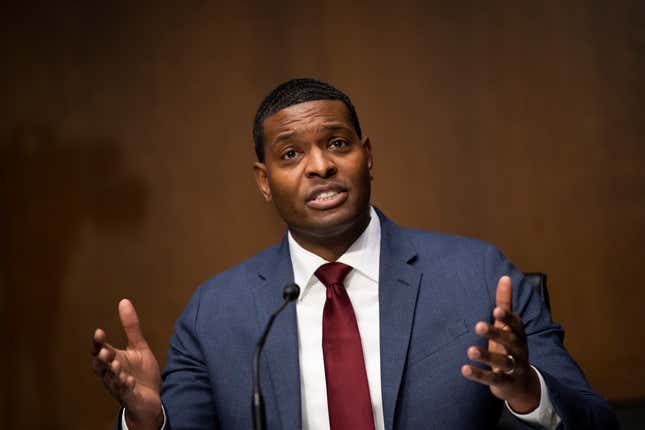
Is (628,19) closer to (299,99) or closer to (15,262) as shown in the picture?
(299,99)

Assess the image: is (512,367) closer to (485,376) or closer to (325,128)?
(485,376)

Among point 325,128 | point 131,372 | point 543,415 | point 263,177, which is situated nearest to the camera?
point 543,415

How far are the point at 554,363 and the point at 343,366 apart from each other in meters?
0.47

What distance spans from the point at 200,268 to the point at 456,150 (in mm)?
1182

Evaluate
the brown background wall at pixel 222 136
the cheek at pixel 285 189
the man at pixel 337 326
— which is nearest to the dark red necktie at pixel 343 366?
the man at pixel 337 326

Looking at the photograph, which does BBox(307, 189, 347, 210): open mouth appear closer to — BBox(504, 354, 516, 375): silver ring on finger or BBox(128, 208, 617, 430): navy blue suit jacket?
Result: BBox(128, 208, 617, 430): navy blue suit jacket

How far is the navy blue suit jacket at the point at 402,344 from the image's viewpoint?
1563mm

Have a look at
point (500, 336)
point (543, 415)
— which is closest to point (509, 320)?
point (500, 336)

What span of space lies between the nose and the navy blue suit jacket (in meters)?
0.25

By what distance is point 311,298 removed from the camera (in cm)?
174

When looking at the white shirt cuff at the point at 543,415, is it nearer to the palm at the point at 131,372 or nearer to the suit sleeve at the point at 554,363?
the suit sleeve at the point at 554,363

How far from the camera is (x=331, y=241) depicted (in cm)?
182

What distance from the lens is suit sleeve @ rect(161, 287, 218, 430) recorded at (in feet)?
5.51

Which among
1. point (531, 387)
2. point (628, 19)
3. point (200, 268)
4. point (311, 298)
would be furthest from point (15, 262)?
point (628, 19)
